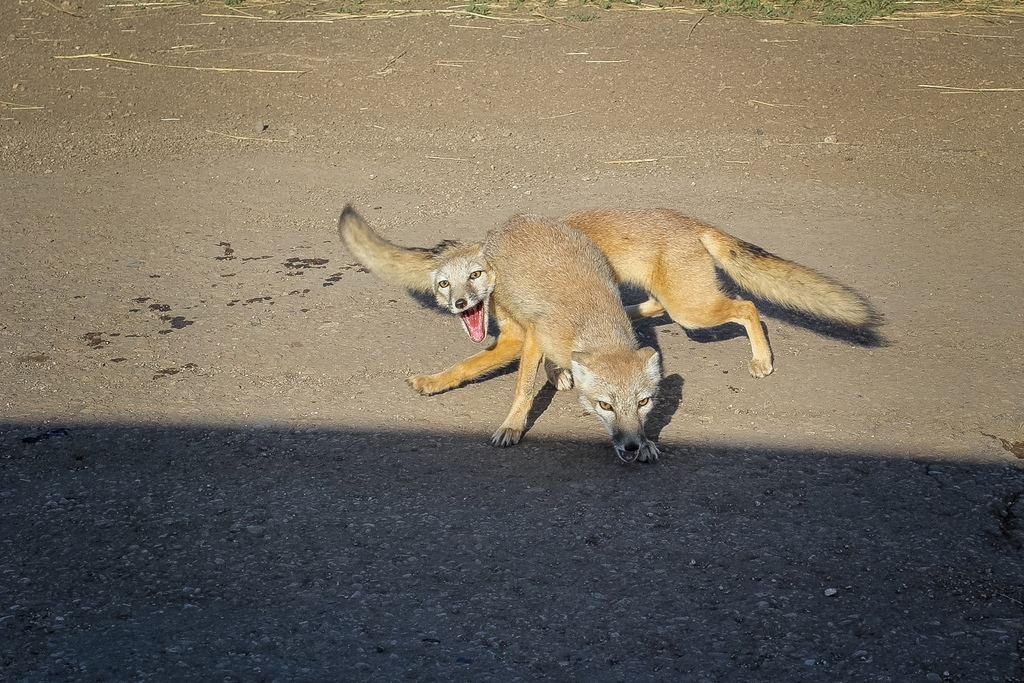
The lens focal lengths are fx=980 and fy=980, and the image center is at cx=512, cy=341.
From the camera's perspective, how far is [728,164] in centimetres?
921

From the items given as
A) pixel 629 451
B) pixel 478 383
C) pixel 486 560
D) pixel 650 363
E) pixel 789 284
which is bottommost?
pixel 478 383

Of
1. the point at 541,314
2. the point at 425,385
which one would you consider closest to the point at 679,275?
the point at 541,314

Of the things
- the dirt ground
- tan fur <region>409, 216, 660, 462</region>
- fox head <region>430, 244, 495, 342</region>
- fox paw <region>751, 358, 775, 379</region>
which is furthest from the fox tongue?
fox paw <region>751, 358, 775, 379</region>

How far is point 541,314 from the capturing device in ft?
17.7

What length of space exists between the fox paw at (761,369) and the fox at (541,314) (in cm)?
84

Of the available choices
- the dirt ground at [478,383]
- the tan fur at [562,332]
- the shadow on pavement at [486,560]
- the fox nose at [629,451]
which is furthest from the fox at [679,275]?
the fox nose at [629,451]

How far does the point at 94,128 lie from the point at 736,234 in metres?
6.58

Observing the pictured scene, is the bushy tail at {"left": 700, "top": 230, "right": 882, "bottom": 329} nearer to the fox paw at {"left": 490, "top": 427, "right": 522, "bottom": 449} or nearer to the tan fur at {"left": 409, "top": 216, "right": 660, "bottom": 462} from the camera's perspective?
the tan fur at {"left": 409, "top": 216, "right": 660, "bottom": 462}

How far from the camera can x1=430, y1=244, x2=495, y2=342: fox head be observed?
5.64 meters

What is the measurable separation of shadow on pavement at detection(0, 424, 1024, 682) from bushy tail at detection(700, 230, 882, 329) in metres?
1.12

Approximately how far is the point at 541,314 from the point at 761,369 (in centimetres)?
140

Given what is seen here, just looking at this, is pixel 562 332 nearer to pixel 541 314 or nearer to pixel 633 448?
pixel 541 314

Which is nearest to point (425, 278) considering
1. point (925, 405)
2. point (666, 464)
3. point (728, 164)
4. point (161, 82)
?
point (666, 464)

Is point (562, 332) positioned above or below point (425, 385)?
above
